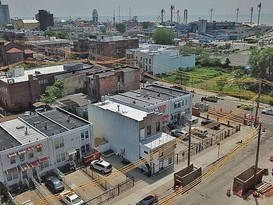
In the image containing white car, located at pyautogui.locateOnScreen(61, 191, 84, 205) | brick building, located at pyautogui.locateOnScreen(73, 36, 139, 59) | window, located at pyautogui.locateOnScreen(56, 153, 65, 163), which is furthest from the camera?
brick building, located at pyautogui.locateOnScreen(73, 36, 139, 59)

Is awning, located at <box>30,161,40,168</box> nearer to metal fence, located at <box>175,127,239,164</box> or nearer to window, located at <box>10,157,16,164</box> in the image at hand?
window, located at <box>10,157,16,164</box>

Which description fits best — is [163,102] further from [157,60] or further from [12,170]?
[157,60]

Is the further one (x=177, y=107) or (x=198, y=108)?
(x=198, y=108)

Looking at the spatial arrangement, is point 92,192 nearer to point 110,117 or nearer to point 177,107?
point 110,117

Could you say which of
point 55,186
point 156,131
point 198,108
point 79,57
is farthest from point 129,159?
point 79,57

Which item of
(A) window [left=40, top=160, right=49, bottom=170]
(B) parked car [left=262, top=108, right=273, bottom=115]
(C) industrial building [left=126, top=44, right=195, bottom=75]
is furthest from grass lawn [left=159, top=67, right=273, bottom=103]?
(A) window [left=40, top=160, right=49, bottom=170]

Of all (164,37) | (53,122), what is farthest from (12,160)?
(164,37)
